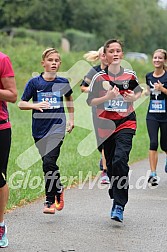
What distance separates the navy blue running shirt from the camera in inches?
325

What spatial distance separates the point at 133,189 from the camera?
10.4m

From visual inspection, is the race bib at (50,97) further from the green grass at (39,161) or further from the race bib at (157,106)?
the race bib at (157,106)

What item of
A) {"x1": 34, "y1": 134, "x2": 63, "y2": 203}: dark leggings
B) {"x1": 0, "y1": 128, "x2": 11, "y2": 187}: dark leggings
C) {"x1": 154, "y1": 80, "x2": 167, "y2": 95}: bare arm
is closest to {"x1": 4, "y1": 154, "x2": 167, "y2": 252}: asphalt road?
{"x1": 34, "y1": 134, "x2": 63, "y2": 203}: dark leggings

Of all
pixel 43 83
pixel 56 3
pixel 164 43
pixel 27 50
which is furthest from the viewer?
pixel 164 43

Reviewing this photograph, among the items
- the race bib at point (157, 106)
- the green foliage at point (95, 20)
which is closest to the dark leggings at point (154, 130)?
the race bib at point (157, 106)

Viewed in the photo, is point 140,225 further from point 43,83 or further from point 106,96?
point 43,83

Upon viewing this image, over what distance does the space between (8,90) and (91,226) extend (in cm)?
200

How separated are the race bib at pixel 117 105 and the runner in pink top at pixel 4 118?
1.76 m

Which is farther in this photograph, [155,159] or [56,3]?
[56,3]

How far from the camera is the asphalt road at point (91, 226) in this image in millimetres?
6715

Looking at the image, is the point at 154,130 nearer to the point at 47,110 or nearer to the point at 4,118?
the point at 47,110

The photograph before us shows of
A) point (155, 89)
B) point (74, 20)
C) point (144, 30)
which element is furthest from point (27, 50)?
point (144, 30)

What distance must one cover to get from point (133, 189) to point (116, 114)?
2.55m

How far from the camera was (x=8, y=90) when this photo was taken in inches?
254
